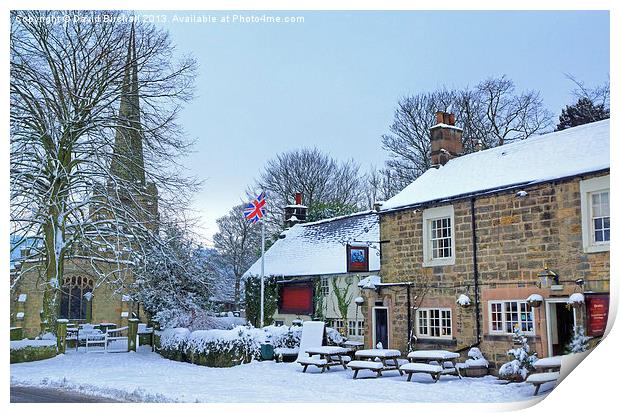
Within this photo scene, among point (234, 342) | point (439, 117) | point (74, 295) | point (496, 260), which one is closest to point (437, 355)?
point (496, 260)

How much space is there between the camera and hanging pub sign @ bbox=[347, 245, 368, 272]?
16.4m

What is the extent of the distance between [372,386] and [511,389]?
86.4 inches

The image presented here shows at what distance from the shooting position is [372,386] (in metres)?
10.8

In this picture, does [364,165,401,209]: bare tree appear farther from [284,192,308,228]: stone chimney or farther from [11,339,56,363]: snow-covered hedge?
[11,339,56,363]: snow-covered hedge

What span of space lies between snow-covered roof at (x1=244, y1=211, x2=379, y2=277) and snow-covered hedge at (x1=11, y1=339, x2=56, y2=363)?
8216 mm

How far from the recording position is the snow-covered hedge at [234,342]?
49.9ft

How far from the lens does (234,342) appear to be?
15297 mm

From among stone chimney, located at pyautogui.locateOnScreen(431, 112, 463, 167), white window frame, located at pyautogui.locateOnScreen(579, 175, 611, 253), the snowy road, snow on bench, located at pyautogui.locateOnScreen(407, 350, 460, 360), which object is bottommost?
the snowy road

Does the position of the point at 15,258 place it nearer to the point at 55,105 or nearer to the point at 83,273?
the point at 83,273

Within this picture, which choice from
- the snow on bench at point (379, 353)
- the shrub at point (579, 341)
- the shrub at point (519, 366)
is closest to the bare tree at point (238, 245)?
the snow on bench at point (379, 353)

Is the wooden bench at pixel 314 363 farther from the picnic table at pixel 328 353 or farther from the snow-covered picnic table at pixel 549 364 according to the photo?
the snow-covered picnic table at pixel 549 364

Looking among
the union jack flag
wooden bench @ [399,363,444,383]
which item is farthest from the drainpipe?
the union jack flag

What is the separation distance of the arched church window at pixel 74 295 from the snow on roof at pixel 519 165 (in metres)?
7.60
